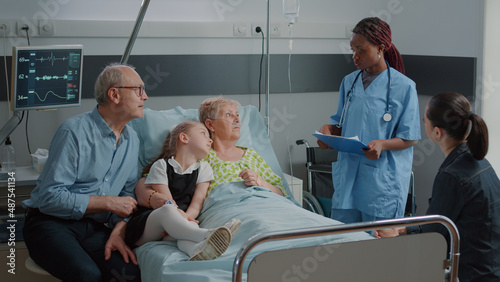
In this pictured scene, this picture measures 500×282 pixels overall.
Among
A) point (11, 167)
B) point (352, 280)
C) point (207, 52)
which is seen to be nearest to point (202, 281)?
point (352, 280)

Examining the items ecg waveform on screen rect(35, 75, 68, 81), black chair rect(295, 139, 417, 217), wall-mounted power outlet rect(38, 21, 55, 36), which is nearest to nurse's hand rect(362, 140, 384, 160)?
black chair rect(295, 139, 417, 217)

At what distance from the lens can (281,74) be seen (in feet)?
13.8

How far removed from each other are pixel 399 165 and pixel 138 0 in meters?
2.03

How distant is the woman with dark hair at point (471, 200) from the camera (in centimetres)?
210

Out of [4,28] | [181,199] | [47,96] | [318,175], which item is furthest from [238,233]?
[4,28]

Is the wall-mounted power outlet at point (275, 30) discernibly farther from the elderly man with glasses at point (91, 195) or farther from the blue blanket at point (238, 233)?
the elderly man with glasses at point (91, 195)

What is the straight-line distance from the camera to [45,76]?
310 cm

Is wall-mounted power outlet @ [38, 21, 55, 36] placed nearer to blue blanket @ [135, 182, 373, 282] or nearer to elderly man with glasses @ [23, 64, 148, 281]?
elderly man with glasses @ [23, 64, 148, 281]

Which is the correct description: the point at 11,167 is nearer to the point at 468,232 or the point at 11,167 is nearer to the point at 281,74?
the point at 281,74

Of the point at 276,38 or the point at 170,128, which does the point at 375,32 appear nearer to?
the point at 170,128

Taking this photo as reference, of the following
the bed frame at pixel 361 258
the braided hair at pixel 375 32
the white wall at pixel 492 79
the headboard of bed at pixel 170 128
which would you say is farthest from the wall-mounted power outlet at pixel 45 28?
the white wall at pixel 492 79

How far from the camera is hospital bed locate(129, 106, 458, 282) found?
191 cm

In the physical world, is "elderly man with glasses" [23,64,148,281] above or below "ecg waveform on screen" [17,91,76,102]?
below

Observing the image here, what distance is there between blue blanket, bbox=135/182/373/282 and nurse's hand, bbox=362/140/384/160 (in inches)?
17.2
